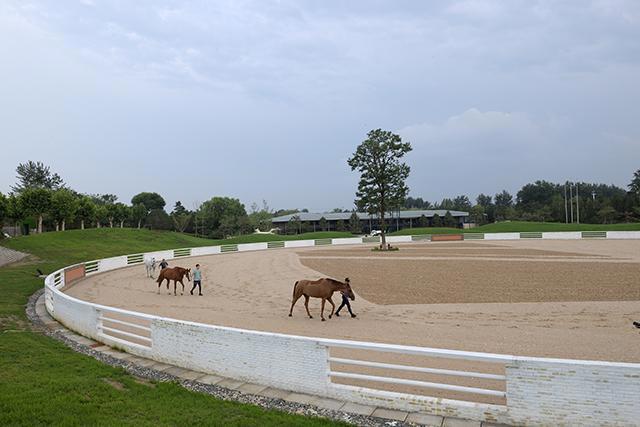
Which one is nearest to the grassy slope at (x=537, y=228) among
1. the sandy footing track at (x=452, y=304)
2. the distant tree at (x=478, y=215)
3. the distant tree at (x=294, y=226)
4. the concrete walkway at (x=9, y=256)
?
the distant tree at (x=294, y=226)

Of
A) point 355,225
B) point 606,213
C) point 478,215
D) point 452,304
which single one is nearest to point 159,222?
point 355,225

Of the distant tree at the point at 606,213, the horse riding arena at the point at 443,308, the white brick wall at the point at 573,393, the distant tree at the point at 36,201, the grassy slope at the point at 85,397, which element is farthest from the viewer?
the distant tree at the point at 606,213

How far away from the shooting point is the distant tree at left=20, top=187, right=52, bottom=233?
178ft

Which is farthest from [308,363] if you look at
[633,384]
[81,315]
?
[81,315]

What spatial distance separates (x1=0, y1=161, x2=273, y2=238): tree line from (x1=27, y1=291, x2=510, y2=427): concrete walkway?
174ft

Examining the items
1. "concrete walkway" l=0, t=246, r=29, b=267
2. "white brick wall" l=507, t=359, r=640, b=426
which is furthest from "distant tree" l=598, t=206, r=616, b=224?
"white brick wall" l=507, t=359, r=640, b=426

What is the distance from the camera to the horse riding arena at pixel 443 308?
9305 millimetres

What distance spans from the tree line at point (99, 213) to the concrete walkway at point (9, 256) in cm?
1235

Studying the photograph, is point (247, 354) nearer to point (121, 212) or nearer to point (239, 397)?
point (239, 397)

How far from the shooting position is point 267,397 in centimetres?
661

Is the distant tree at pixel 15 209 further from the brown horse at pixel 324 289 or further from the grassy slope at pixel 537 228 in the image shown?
the grassy slope at pixel 537 228

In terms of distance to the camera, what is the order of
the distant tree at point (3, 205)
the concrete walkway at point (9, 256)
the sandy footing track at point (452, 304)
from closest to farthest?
1. the sandy footing track at point (452, 304)
2. the concrete walkway at point (9, 256)
3. the distant tree at point (3, 205)

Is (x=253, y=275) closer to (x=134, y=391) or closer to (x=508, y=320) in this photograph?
(x=508, y=320)

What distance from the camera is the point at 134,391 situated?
665 cm
